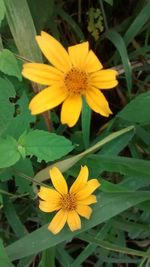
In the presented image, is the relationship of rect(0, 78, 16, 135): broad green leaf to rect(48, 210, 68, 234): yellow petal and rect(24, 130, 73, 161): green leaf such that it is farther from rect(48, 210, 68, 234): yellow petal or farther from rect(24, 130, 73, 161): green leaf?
rect(48, 210, 68, 234): yellow petal

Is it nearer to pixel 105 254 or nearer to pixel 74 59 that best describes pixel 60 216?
pixel 74 59

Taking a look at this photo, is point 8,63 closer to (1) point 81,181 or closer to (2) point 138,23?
(1) point 81,181

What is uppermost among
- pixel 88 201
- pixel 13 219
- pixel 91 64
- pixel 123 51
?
pixel 91 64

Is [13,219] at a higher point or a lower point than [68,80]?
lower

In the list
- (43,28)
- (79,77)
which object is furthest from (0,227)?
(79,77)

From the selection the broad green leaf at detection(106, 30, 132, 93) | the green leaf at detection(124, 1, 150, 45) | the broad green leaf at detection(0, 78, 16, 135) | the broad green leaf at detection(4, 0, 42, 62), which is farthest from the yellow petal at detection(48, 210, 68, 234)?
the green leaf at detection(124, 1, 150, 45)

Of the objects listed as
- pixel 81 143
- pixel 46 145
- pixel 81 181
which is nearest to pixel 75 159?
pixel 81 181
